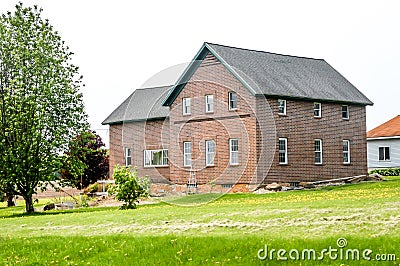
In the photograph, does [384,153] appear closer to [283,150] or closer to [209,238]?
[283,150]

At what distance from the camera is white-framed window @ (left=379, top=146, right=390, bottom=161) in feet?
184

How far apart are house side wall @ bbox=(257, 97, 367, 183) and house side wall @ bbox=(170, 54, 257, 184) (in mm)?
976

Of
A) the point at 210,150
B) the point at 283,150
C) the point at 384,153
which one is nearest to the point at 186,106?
the point at 210,150

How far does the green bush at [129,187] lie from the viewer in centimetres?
2700

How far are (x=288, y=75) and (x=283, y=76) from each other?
649 mm

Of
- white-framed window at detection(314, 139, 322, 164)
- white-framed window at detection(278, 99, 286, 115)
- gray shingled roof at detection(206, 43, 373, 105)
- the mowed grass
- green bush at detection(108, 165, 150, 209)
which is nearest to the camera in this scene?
the mowed grass

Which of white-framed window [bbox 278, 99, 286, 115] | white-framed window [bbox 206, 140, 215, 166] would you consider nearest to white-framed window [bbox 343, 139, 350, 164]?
white-framed window [bbox 278, 99, 286, 115]

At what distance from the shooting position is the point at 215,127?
31859 mm

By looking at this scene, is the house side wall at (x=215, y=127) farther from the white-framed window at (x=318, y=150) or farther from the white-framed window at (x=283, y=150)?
the white-framed window at (x=318, y=150)

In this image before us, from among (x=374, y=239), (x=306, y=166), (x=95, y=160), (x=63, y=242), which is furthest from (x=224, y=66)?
(x=374, y=239)

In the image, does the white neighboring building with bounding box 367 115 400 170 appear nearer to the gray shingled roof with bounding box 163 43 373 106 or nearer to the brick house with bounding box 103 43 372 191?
the gray shingled roof with bounding box 163 43 373 106

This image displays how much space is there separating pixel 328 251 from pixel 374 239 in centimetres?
96

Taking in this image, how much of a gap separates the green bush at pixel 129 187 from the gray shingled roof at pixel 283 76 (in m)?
7.63

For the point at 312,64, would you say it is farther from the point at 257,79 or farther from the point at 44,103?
the point at 44,103
